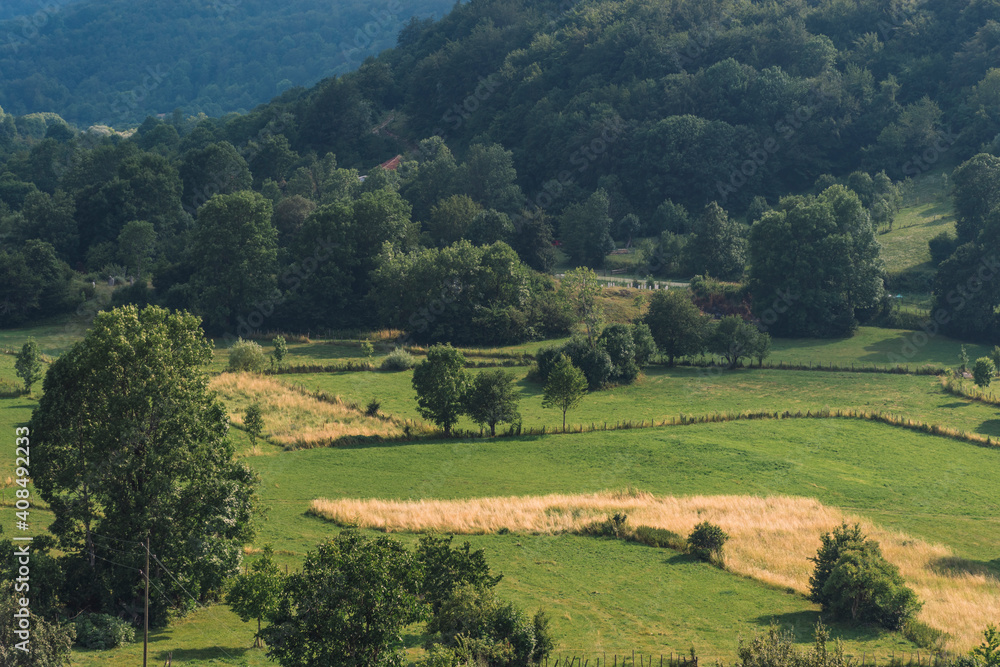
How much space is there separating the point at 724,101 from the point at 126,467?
138051 millimetres

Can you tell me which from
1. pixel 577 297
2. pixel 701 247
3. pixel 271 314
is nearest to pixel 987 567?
pixel 577 297

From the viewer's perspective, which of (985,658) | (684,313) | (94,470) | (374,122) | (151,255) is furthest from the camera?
(374,122)

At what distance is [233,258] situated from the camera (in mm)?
117312

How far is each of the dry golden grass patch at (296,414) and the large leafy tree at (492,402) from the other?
4.88 m

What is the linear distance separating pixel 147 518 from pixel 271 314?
80731mm

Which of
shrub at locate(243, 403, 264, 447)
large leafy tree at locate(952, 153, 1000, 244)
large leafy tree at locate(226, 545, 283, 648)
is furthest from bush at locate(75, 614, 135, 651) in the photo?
large leafy tree at locate(952, 153, 1000, 244)

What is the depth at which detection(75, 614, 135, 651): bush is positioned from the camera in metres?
35.7

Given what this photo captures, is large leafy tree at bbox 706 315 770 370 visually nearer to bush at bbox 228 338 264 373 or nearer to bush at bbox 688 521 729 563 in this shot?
bush at bbox 228 338 264 373

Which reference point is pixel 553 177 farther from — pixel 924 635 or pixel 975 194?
pixel 924 635

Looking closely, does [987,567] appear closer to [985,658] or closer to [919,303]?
[985,658]

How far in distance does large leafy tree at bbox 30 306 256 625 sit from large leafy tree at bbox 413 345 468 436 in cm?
3193

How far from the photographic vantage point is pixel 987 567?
50.6 metres

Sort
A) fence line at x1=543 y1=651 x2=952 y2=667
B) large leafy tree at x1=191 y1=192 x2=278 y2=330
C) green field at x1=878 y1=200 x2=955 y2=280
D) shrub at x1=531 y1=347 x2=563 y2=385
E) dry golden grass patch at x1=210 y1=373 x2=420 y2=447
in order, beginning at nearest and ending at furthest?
fence line at x1=543 y1=651 x2=952 y2=667 < dry golden grass patch at x1=210 y1=373 x2=420 y2=447 < shrub at x1=531 y1=347 x2=563 y2=385 < large leafy tree at x1=191 y1=192 x2=278 y2=330 < green field at x1=878 y1=200 x2=955 y2=280

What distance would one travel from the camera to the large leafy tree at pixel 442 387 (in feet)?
236
